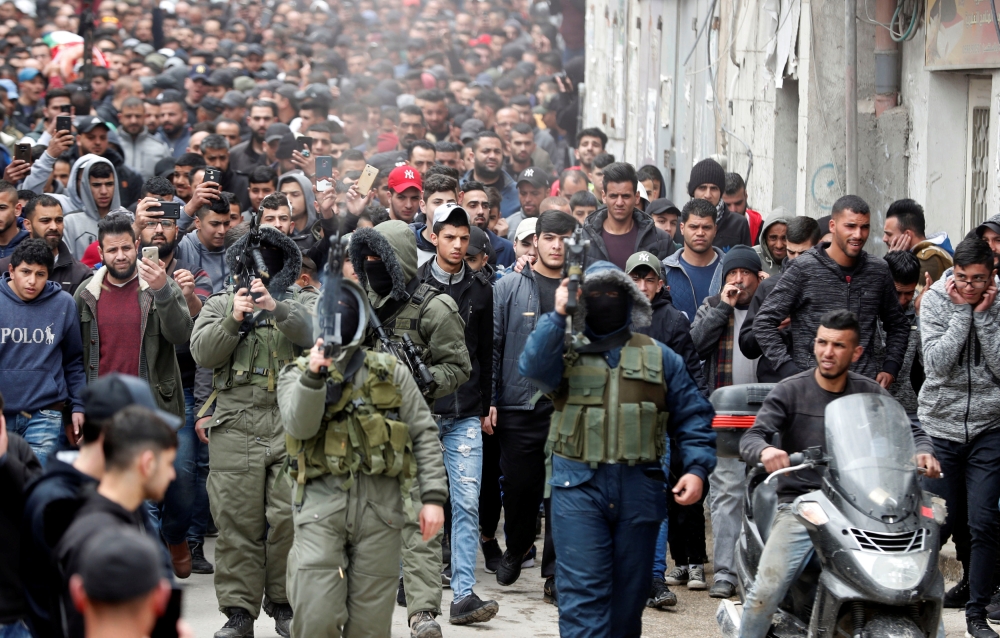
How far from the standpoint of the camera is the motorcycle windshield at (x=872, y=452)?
4809 millimetres

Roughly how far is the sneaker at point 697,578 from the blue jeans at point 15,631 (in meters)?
4.00

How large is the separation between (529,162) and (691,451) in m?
8.19

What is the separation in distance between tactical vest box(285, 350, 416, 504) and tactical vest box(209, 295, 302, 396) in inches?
41.8

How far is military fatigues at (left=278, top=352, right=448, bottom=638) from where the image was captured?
4.91 m

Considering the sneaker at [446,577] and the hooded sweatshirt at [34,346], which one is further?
the sneaker at [446,577]

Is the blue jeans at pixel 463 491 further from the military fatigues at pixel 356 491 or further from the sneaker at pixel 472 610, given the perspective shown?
the military fatigues at pixel 356 491

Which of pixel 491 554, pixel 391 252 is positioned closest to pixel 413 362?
pixel 391 252

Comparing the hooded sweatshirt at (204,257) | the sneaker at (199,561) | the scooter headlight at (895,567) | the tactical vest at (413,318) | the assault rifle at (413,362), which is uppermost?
the hooded sweatshirt at (204,257)

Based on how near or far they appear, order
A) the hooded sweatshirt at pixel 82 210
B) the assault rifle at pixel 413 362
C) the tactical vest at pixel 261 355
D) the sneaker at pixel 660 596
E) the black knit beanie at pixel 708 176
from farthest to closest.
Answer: the black knit beanie at pixel 708 176 → the hooded sweatshirt at pixel 82 210 → the sneaker at pixel 660 596 → the tactical vest at pixel 261 355 → the assault rifle at pixel 413 362

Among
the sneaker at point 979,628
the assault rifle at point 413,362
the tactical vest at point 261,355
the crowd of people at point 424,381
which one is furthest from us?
the sneaker at point 979,628

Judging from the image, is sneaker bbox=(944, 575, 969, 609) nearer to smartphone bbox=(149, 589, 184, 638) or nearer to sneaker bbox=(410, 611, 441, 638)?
sneaker bbox=(410, 611, 441, 638)

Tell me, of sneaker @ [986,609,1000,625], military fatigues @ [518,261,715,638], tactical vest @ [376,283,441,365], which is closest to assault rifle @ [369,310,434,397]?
tactical vest @ [376,283,441,365]

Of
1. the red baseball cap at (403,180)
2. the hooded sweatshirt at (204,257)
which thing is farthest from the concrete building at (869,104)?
the hooded sweatshirt at (204,257)

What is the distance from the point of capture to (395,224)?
19.6 ft
